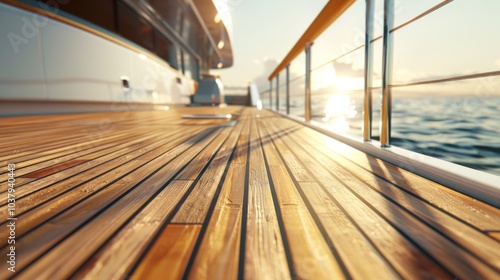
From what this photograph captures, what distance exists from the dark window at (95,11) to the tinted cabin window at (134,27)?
0.74 ft

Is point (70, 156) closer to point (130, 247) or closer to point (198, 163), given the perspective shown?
point (198, 163)

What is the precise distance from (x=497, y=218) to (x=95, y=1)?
16.7 ft

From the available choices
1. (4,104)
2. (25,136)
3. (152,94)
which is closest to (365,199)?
(25,136)

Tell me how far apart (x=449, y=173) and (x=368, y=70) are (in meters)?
0.61

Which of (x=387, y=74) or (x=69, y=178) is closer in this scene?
(x=69, y=178)

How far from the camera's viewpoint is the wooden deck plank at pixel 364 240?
0.35 m

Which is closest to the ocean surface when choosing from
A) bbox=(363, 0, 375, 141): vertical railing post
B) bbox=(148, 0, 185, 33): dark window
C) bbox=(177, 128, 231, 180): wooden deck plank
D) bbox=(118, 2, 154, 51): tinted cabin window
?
bbox=(363, 0, 375, 141): vertical railing post

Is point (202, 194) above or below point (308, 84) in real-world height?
below

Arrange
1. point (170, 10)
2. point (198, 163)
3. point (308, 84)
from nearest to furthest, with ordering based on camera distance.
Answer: point (198, 163) → point (308, 84) → point (170, 10)

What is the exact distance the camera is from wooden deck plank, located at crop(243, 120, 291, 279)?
34cm

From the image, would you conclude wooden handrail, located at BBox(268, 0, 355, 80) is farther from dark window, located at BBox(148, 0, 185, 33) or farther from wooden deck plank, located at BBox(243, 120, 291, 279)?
dark window, located at BBox(148, 0, 185, 33)

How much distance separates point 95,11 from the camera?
414cm

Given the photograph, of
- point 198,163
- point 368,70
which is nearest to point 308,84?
point 368,70

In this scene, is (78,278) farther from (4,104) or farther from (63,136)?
(4,104)
